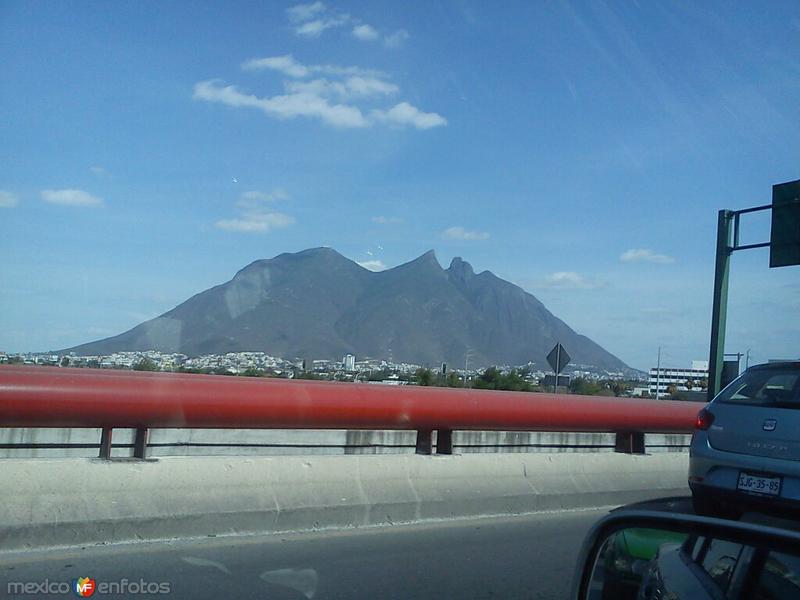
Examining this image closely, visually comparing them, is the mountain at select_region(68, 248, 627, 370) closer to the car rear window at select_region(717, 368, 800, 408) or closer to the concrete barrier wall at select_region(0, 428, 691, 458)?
the concrete barrier wall at select_region(0, 428, 691, 458)

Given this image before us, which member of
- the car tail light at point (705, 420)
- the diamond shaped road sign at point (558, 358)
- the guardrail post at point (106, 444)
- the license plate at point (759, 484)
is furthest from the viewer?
the diamond shaped road sign at point (558, 358)

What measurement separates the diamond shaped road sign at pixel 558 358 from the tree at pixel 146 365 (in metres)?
12.7

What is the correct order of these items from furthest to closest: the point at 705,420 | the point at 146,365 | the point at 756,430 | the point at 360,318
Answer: the point at 360,318
the point at 146,365
the point at 705,420
the point at 756,430

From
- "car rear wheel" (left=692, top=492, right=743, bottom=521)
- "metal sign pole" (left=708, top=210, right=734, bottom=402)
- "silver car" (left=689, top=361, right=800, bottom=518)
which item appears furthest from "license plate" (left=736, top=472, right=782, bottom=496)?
"metal sign pole" (left=708, top=210, right=734, bottom=402)

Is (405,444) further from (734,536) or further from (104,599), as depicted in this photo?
(734,536)

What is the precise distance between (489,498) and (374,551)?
205 centimetres

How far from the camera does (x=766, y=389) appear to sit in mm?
7895

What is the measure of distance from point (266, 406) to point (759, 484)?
4264 mm

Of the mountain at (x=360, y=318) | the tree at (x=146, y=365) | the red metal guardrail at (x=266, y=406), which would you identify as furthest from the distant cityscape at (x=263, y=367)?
the red metal guardrail at (x=266, y=406)

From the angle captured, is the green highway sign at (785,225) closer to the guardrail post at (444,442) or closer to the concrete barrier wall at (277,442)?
the concrete barrier wall at (277,442)

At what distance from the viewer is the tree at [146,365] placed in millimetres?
10305

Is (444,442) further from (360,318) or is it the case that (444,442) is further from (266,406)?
(360,318)

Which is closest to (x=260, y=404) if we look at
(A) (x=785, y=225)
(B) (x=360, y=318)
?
(A) (x=785, y=225)

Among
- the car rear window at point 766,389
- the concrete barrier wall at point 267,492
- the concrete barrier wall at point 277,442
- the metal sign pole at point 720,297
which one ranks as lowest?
the concrete barrier wall at point 267,492
